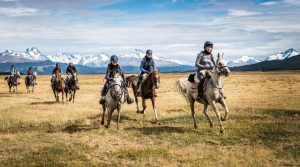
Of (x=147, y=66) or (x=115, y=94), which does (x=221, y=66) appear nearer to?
(x=115, y=94)

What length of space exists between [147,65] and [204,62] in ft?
19.8

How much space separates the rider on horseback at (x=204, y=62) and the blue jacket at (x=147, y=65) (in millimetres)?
5414

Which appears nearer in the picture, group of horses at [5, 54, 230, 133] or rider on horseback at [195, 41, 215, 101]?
group of horses at [5, 54, 230, 133]

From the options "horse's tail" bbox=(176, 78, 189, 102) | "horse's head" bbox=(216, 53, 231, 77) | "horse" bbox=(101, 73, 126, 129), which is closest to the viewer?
"horse's head" bbox=(216, 53, 231, 77)

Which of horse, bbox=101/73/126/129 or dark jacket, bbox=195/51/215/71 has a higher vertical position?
dark jacket, bbox=195/51/215/71

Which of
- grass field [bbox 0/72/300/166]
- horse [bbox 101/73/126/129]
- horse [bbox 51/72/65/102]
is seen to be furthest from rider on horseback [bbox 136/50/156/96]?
horse [bbox 51/72/65/102]

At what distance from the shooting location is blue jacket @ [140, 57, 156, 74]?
23.3 meters

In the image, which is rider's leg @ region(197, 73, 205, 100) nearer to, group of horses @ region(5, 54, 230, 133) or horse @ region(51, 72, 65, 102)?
group of horses @ region(5, 54, 230, 133)

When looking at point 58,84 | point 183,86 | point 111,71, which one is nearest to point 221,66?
point 183,86

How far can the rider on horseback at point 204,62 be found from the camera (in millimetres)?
18086

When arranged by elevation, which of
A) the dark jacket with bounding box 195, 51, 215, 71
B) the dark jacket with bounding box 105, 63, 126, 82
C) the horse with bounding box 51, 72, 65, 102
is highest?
the dark jacket with bounding box 195, 51, 215, 71

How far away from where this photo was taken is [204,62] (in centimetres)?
1817

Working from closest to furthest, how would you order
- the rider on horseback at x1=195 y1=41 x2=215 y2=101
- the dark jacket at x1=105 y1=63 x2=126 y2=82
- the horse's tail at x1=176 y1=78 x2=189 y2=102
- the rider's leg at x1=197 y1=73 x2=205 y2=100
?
the rider on horseback at x1=195 y1=41 x2=215 y2=101 → the rider's leg at x1=197 y1=73 x2=205 y2=100 → the dark jacket at x1=105 y1=63 x2=126 y2=82 → the horse's tail at x1=176 y1=78 x2=189 y2=102

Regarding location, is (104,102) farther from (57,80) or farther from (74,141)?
(57,80)
